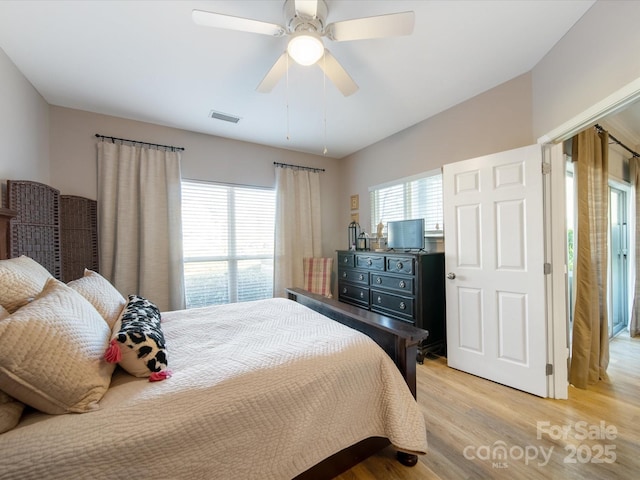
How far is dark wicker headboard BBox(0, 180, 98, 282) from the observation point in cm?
188

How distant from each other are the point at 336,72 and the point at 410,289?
2.01m

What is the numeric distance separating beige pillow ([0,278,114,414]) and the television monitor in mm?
2687

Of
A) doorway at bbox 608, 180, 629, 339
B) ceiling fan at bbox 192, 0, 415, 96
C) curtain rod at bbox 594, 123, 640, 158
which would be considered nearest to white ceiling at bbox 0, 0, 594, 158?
ceiling fan at bbox 192, 0, 415, 96

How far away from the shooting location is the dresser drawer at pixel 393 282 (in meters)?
2.65

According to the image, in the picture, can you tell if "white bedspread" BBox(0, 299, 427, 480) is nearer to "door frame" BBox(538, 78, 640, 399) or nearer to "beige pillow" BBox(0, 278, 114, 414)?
"beige pillow" BBox(0, 278, 114, 414)

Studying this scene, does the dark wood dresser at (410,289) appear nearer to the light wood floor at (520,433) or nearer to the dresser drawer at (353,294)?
the dresser drawer at (353,294)

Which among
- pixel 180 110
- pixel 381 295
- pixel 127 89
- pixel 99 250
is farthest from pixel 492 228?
pixel 99 250

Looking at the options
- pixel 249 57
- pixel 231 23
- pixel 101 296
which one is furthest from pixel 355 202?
pixel 101 296

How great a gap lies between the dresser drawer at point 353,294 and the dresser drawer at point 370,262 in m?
0.29

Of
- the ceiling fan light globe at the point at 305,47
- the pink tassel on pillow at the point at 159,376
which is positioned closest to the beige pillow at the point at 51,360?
the pink tassel on pillow at the point at 159,376

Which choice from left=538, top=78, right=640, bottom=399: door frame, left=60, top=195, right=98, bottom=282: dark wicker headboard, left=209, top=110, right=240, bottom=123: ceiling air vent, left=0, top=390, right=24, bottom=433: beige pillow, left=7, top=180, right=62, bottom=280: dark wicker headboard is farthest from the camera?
left=209, top=110, right=240, bottom=123: ceiling air vent

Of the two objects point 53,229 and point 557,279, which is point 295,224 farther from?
point 557,279

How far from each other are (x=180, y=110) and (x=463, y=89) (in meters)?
2.81

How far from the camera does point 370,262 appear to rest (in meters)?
3.15
